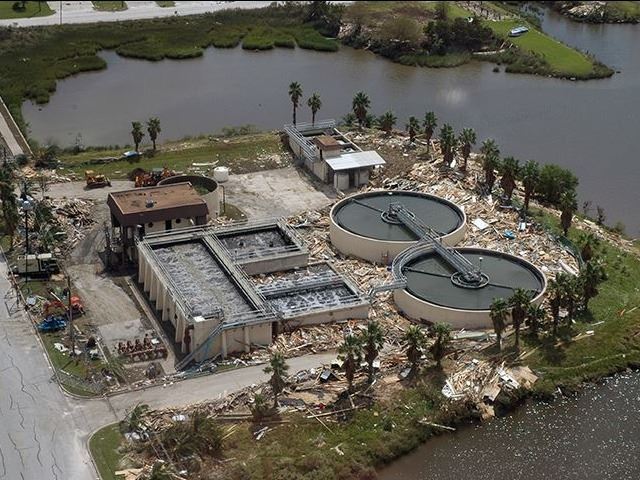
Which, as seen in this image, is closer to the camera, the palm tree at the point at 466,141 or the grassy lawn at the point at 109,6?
the palm tree at the point at 466,141

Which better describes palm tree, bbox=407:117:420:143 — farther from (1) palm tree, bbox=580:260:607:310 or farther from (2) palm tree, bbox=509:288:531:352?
(2) palm tree, bbox=509:288:531:352

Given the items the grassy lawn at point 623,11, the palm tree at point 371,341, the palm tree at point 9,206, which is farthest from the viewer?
the grassy lawn at point 623,11

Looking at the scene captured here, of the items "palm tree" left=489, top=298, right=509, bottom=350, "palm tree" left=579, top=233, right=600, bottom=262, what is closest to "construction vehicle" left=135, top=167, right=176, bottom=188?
"palm tree" left=579, top=233, right=600, bottom=262

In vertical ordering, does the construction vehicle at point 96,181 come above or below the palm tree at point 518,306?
below

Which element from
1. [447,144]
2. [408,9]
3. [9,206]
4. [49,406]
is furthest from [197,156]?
[408,9]

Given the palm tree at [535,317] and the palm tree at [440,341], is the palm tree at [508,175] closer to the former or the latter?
the palm tree at [535,317]

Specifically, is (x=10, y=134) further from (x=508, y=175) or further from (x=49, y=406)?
(x=508, y=175)

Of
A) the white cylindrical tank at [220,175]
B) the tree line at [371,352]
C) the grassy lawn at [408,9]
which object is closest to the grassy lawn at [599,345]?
the tree line at [371,352]
